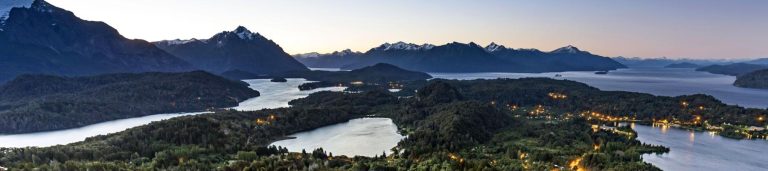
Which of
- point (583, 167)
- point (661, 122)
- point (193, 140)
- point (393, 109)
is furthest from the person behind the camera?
point (393, 109)

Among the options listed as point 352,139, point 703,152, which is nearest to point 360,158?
point 352,139

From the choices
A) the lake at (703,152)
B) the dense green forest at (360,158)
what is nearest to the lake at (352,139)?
the dense green forest at (360,158)

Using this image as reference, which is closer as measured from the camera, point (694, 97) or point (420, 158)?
point (420, 158)

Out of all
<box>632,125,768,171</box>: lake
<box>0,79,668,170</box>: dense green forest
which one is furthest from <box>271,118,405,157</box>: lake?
<box>632,125,768,171</box>: lake

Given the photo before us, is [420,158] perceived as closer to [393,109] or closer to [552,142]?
[552,142]

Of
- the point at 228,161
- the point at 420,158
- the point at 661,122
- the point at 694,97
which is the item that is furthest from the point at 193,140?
the point at 694,97
